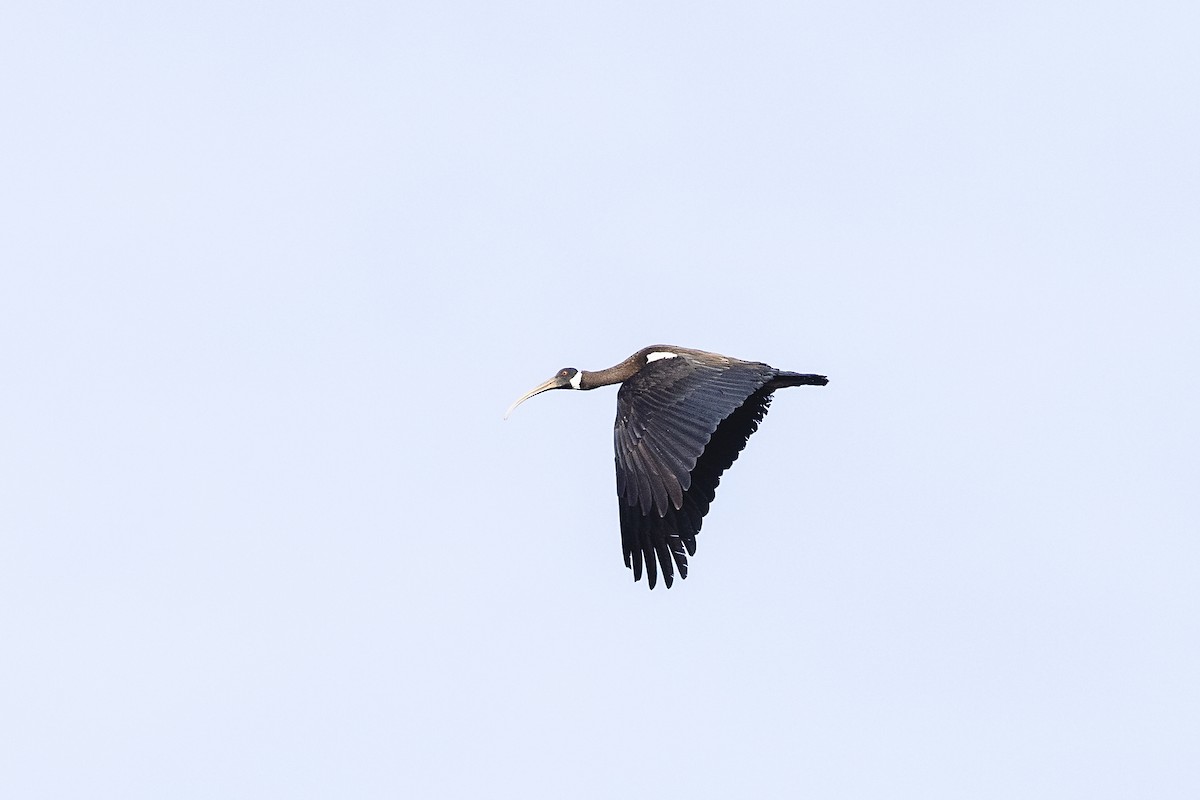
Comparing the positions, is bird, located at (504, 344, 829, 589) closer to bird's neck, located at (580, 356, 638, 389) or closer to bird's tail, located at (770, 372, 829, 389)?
bird's tail, located at (770, 372, 829, 389)

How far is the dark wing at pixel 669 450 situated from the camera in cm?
2403

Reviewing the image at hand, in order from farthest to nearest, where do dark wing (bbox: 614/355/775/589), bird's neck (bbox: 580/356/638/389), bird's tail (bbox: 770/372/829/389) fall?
bird's neck (bbox: 580/356/638/389)
bird's tail (bbox: 770/372/829/389)
dark wing (bbox: 614/355/775/589)

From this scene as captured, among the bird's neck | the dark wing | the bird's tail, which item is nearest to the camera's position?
the dark wing

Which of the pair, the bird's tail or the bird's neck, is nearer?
the bird's tail

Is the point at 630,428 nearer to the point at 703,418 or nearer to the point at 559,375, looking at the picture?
the point at 703,418

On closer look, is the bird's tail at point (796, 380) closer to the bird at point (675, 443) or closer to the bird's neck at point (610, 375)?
the bird at point (675, 443)

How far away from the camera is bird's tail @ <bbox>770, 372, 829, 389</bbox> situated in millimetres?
26172

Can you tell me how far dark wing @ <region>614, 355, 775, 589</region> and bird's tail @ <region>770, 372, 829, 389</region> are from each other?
29 centimetres

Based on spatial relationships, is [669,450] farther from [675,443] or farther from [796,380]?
[796,380]

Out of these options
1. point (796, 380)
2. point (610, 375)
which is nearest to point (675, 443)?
point (796, 380)

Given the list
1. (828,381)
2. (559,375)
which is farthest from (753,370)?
(559,375)

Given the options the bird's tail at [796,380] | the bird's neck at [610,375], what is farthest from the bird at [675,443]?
the bird's neck at [610,375]

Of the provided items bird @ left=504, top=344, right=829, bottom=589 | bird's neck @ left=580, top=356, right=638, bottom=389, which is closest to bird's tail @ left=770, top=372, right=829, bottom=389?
bird @ left=504, top=344, right=829, bottom=589

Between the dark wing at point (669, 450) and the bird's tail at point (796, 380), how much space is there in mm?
289
